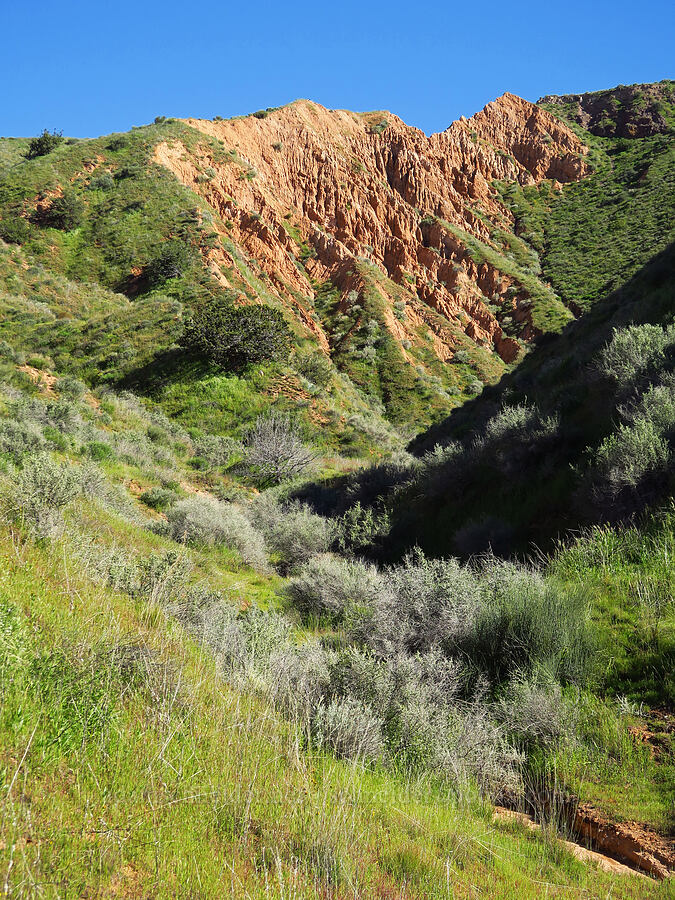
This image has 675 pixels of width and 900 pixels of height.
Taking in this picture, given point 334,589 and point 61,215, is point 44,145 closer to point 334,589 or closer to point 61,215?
point 61,215

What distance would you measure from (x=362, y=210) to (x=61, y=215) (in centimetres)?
2982

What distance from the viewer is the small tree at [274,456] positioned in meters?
18.1

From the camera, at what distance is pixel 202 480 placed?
53.9 ft

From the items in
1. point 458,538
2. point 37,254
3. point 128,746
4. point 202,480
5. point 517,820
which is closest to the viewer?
point 128,746

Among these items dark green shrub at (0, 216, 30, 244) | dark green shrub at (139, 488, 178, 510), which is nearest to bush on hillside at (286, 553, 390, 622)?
dark green shrub at (139, 488, 178, 510)

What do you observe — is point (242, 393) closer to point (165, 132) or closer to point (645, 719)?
point (645, 719)

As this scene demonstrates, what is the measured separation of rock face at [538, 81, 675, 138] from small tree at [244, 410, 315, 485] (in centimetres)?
8514

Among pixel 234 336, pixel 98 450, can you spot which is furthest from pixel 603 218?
pixel 98 450

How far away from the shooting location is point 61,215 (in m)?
34.5

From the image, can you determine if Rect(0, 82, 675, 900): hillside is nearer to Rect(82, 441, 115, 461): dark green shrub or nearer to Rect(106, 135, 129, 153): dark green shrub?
Rect(82, 441, 115, 461): dark green shrub

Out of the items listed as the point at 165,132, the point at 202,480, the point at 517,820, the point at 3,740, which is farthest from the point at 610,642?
the point at 165,132

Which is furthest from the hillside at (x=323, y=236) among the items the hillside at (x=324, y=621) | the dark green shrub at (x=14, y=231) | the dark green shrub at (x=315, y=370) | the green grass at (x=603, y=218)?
the hillside at (x=324, y=621)

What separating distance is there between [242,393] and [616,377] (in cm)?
1768

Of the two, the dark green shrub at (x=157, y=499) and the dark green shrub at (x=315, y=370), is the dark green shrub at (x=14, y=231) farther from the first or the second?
the dark green shrub at (x=157, y=499)
